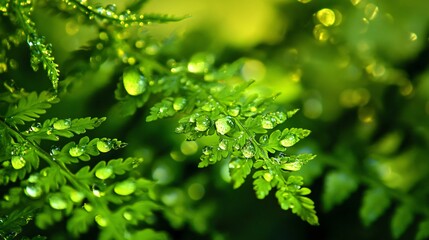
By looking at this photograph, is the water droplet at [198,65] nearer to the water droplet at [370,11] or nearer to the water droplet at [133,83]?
the water droplet at [133,83]

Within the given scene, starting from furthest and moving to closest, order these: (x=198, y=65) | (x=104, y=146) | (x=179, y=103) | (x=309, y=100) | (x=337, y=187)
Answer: (x=309, y=100)
(x=337, y=187)
(x=198, y=65)
(x=179, y=103)
(x=104, y=146)

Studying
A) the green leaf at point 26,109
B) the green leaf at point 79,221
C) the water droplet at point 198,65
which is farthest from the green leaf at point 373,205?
the green leaf at point 26,109

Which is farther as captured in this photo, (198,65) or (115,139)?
(198,65)

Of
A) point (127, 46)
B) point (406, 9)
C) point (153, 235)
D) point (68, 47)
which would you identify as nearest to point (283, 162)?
point (153, 235)

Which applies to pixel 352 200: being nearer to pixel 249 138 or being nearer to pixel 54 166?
pixel 249 138

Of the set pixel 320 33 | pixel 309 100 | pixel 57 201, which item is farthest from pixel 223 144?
pixel 320 33

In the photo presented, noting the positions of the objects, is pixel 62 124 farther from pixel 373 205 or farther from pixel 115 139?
pixel 373 205
